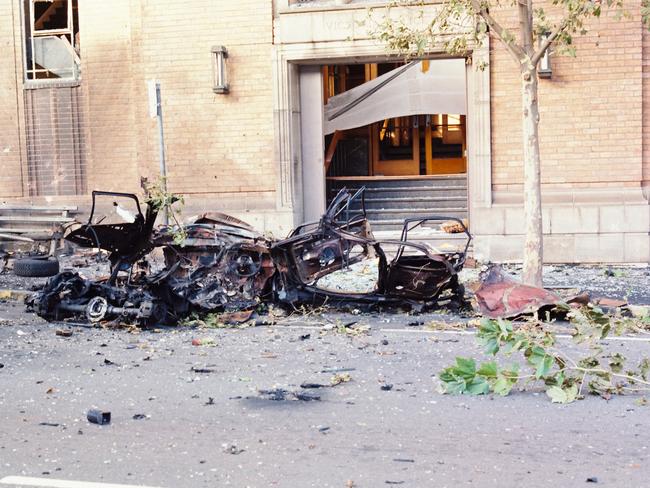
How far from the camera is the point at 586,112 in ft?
50.7

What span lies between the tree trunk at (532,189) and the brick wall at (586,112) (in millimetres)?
3841

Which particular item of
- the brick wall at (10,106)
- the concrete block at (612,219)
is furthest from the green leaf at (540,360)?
the brick wall at (10,106)

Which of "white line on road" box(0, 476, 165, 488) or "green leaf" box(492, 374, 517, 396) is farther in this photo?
"green leaf" box(492, 374, 517, 396)

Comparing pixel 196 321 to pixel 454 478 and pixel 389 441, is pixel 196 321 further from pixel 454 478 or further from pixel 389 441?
pixel 454 478

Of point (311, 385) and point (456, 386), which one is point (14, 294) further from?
point (456, 386)

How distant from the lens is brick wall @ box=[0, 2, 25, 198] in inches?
707

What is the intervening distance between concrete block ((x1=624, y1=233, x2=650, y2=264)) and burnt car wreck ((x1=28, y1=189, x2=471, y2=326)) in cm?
573

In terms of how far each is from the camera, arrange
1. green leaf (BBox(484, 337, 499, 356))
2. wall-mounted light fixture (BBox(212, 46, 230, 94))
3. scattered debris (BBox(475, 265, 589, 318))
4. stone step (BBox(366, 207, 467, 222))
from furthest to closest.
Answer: stone step (BBox(366, 207, 467, 222)), wall-mounted light fixture (BBox(212, 46, 230, 94)), scattered debris (BBox(475, 265, 589, 318)), green leaf (BBox(484, 337, 499, 356))

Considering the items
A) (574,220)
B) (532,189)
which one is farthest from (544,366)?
(574,220)

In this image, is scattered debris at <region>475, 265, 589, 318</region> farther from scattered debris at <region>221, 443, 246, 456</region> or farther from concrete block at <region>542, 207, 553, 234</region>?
concrete block at <region>542, 207, 553, 234</region>

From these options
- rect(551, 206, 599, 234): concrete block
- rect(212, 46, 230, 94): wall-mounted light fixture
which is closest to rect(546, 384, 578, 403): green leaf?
rect(551, 206, 599, 234): concrete block

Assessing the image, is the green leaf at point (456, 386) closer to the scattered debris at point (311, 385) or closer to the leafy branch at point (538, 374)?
the leafy branch at point (538, 374)

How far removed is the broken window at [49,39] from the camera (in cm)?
1800

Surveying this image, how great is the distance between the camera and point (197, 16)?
53.9ft
